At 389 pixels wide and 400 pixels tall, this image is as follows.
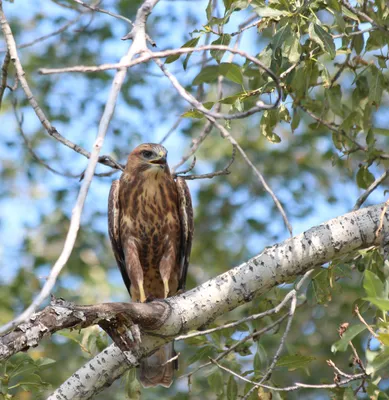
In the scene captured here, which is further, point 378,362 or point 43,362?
point 43,362

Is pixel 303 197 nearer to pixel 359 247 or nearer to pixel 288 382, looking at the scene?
pixel 288 382

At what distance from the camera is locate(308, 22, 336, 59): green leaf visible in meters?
3.15

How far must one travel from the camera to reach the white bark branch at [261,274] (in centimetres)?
333

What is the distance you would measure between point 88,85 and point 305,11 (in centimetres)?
492

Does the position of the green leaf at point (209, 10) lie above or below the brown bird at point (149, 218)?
below

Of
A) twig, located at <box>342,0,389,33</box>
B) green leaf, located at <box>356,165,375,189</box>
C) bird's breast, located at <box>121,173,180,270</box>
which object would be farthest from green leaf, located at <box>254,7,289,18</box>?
bird's breast, located at <box>121,173,180,270</box>

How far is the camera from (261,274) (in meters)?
3.35

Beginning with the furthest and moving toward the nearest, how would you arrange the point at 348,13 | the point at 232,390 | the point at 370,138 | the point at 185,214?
the point at 185,214
the point at 370,138
the point at 232,390
the point at 348,13

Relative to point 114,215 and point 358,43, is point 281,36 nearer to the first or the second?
point 358,43

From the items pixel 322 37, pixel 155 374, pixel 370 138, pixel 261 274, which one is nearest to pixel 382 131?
pixel 370 138

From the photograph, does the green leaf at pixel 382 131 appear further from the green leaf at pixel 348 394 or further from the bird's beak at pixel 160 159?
the bird's beak at pixel 160 159

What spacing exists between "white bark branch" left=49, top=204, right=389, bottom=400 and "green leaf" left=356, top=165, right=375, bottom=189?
638 millimetres

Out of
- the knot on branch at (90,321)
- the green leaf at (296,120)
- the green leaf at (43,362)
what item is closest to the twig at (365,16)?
the green leaf at (296,120)

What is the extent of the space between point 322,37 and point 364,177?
1.09 metres
